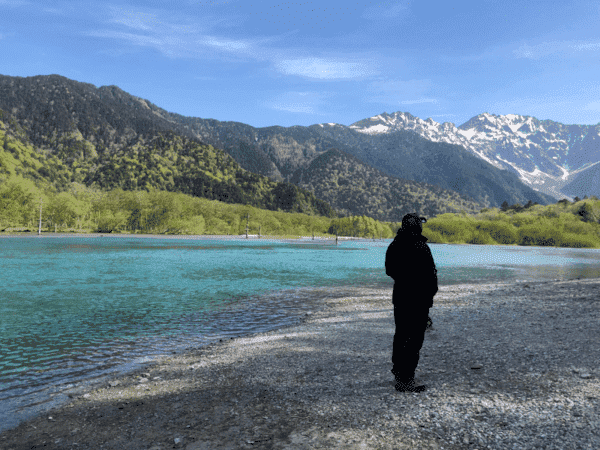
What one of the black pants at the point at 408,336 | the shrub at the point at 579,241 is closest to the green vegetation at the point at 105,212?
the shrub at the point at 579,241

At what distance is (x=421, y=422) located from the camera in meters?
5.77

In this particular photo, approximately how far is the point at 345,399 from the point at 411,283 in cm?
228

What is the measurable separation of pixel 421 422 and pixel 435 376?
2.32m

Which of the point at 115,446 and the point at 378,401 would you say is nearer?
the point at 115,446

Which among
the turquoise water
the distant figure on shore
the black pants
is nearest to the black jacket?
the distant figure on shore

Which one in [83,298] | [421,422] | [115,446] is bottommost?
[83,298]

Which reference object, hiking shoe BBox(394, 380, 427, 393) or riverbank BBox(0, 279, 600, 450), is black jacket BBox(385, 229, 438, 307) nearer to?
hiking shoe BBox(394, 380, 427, 393)

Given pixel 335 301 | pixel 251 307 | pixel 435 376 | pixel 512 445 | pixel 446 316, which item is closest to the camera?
pixel 512 445

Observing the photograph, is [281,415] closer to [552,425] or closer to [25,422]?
[552,425]

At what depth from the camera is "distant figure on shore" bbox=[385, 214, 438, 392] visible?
682 cm

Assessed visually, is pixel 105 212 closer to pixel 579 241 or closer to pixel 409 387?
pixel 409 387

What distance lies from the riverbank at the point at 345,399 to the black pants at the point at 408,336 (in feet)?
1.53

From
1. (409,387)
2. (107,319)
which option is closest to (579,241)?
(107,319)

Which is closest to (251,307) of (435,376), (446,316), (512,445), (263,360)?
(446,316)
